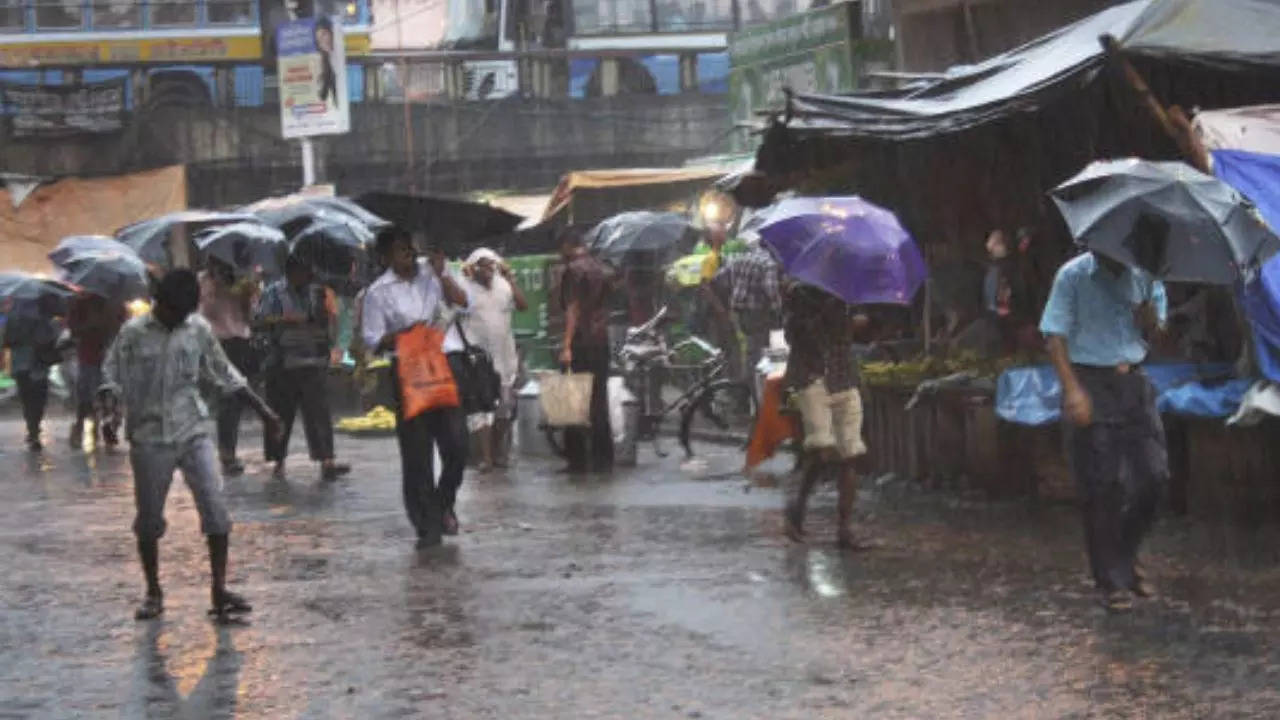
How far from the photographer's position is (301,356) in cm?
1812

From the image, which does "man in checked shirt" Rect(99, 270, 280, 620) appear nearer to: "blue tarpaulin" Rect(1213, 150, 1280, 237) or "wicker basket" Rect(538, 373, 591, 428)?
"blue tarpaulin" Rect(1213, 150, 1280, 237)

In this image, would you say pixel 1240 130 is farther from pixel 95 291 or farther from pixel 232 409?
pixel 95 291

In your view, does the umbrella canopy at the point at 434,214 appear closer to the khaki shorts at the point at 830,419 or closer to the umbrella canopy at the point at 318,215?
the umbrella canopy at the point at 318,215

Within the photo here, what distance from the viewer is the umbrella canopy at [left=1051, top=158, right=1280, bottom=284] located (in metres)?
9.75

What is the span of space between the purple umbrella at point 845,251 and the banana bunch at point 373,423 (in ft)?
37.3

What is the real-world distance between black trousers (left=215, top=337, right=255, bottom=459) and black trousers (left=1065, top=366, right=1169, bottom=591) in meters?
10.2

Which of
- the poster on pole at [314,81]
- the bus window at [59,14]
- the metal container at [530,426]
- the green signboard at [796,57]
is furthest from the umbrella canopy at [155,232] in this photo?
the bus window at [59,14]

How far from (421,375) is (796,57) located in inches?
577

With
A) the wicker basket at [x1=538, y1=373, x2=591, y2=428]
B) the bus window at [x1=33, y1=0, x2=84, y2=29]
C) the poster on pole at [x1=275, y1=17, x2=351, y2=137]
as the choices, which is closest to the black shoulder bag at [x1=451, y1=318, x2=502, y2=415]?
the wicker basket at [x1=538, y1=373, x2=591, y2=428]

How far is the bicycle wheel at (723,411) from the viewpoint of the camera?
19375 mm

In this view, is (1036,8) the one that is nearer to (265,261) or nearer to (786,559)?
(265,261)

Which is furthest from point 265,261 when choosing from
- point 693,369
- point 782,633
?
point 782,633

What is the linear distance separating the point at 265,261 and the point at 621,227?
21.4ft

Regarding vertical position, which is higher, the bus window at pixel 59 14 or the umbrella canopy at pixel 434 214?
the bus window at pixel 59 14
